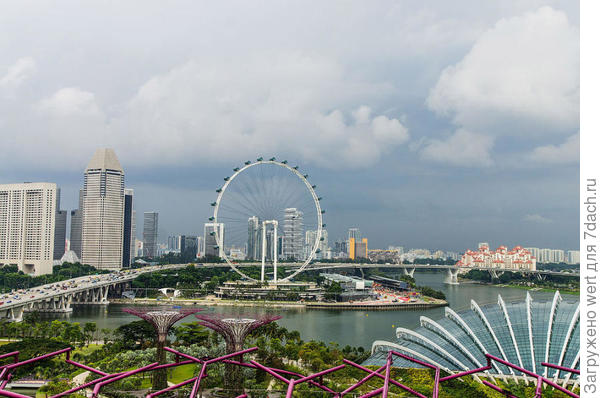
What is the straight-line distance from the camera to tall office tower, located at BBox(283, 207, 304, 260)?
6374 centimetres

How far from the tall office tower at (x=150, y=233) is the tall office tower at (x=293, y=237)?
53.5 metres

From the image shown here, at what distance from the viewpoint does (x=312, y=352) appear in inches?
642

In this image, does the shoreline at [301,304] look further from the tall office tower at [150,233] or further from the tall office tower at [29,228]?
the tall office tower at [150,233]

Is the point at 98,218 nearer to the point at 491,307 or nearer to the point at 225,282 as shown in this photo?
the point at 225,282

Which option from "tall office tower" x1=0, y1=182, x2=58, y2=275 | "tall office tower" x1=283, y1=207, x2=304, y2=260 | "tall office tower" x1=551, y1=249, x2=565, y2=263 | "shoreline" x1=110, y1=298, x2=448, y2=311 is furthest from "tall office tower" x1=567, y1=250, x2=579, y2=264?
"tall office tower" x1=0, y1=182, x2=58, y2=275

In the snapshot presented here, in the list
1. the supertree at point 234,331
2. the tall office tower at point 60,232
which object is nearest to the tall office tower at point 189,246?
the tall office tower at point 60,232

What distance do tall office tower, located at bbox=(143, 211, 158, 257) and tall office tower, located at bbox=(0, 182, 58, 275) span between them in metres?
60.1

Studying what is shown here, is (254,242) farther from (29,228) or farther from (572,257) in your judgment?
(572,257)

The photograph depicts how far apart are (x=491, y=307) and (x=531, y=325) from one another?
6.39ft

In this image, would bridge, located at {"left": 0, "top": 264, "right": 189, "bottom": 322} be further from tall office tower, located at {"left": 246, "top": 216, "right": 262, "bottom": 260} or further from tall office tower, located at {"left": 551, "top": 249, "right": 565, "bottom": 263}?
tall office tower, located at {"left": 551, "top": 249, "right": 565, "bottom": 263}

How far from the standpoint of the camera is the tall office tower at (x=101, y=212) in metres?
59.3

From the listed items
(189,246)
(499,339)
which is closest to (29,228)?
(499,339)

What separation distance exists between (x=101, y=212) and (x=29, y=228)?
813cm
